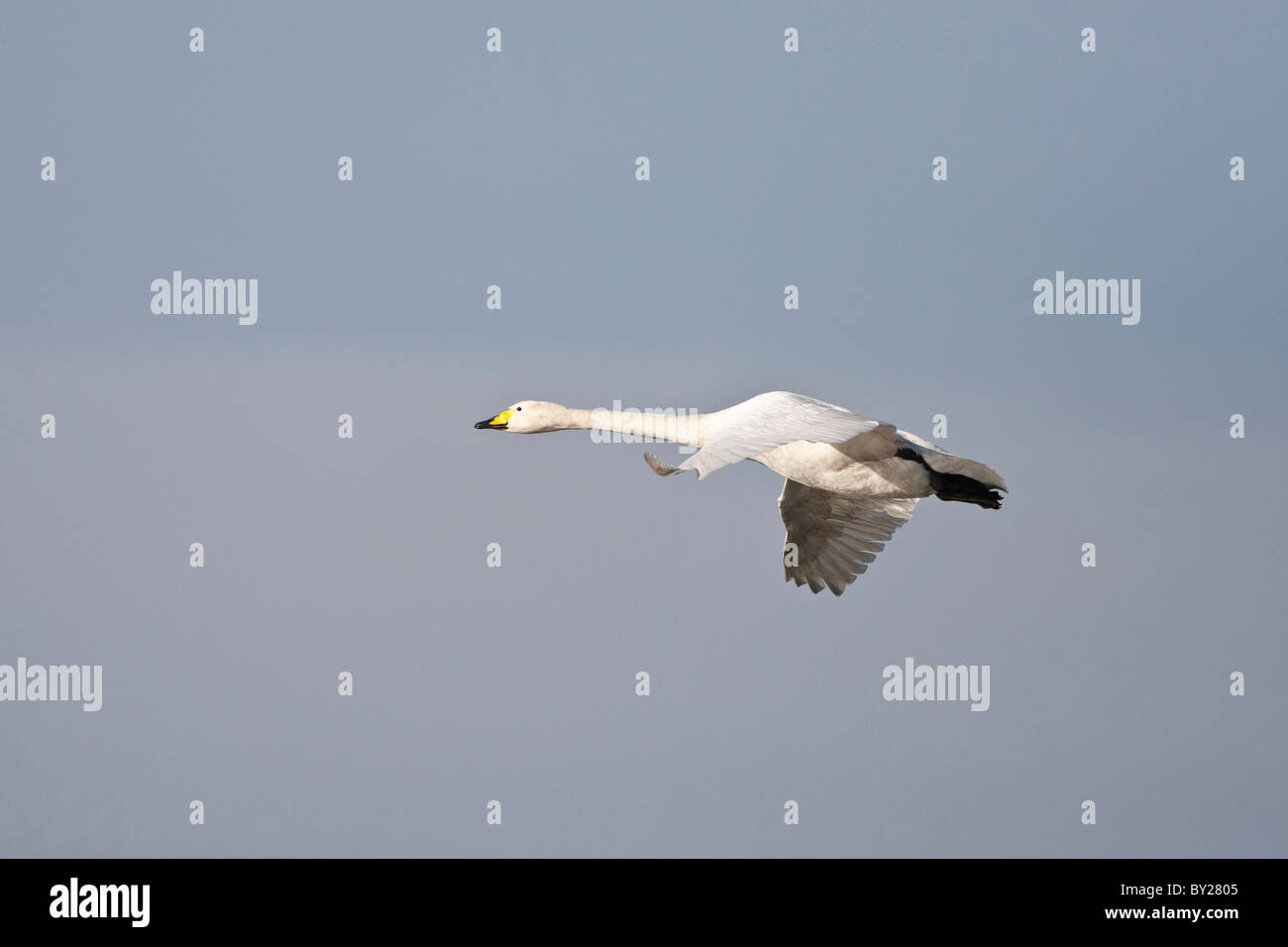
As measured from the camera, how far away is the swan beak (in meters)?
29.1

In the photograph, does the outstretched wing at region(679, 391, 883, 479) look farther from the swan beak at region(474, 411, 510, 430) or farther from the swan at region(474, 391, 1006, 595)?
the swan beak at region(474, 411, 510, 430)

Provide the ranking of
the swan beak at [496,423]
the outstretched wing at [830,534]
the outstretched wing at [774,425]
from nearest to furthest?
1. the outstretched wing at [774,425]
2. the swan beak at [496,423]
3. the outstretched wing at [830,534]

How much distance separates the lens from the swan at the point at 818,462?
23.3 metres

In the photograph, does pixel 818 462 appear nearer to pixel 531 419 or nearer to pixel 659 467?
pixel 531 419

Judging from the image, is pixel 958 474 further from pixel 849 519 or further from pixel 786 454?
pixel 849 519

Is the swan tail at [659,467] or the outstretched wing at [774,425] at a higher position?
the outstretched wing at [774,425]

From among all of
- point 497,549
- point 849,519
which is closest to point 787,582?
point 849,519

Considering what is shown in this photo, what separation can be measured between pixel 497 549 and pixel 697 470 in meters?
17.6

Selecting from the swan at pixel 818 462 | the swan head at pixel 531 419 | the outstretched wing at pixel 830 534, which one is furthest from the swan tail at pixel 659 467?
the outstretched wing at pixel 830 534

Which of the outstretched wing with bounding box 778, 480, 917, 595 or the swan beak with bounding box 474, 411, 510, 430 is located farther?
the outstretched wing with bounding box 778, 480, 917, 595

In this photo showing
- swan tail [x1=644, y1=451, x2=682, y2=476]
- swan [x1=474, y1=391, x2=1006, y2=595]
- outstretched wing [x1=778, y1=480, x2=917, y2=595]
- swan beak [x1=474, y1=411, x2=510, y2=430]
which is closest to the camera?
swan tail [x1=644, y1=451, x2=682, y2=476]

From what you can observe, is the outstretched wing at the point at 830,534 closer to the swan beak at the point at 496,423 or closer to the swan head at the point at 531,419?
the swan head at the point at 531,419

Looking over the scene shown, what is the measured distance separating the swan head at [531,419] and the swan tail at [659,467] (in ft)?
26.4

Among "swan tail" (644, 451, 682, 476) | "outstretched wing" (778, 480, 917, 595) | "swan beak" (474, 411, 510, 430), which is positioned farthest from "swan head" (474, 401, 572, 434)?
"swan tail" (644, 451, 682, 476)
